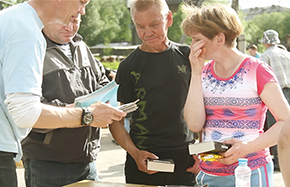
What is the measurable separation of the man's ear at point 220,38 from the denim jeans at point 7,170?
1335 millimetres

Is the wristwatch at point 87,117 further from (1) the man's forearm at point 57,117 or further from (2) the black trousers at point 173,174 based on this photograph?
(2) the black trousers at point 173,174

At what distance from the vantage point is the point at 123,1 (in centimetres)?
5462

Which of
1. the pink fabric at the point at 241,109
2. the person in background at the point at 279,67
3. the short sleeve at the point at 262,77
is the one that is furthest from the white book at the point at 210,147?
the person in background at the point at 279,67

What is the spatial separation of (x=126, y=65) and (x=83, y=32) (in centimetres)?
4133

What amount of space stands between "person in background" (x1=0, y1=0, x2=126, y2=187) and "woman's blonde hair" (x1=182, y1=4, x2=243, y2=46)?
676 millimetres

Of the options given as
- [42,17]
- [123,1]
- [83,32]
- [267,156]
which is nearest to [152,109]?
[267,156]

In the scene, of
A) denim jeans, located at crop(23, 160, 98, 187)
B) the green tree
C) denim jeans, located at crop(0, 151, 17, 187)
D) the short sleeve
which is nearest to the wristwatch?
denim jeans, located at crop(0, 151, 17, 187)

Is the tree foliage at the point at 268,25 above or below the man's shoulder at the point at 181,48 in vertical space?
below

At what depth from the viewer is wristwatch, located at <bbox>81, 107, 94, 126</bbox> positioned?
93.3 inches

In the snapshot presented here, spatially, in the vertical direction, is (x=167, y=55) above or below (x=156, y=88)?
above

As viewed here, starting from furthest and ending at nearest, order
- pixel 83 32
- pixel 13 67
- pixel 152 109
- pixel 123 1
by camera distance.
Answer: pixel 123 1 < pixel 83 32 < pixel 152 109 < pixel 13 67

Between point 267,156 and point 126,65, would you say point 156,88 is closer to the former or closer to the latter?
point 126,65

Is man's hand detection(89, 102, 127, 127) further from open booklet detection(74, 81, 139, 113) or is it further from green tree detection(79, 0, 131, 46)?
green tree detection(79, 0, 131, 46)

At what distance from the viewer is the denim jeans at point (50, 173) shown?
2.78m
